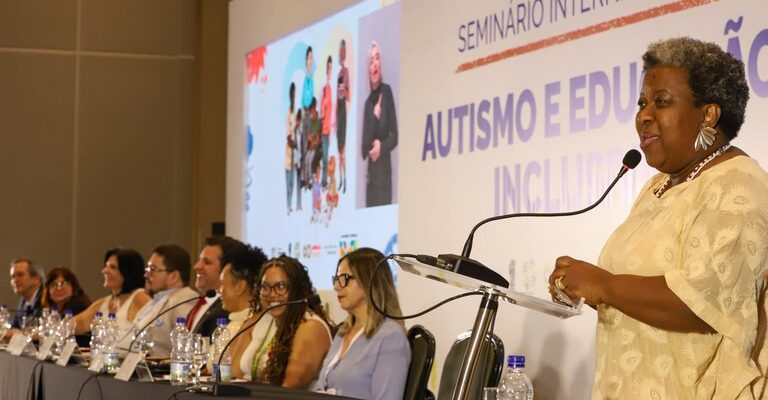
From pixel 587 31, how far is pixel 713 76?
195 centimetres

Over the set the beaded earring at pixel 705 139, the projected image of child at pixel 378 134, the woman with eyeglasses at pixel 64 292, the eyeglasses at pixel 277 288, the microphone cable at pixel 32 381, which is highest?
the projected image of child at pixel 378 134

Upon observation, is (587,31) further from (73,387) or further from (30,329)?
(30,329)

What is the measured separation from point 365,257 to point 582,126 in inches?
34.4

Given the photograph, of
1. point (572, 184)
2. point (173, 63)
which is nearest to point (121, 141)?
point (173, 63)

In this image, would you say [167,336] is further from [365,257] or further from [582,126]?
[582,126]

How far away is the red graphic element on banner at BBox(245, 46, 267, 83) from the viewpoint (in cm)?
702

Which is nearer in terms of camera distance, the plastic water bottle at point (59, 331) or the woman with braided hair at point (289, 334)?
the woman with braided hair at point (289, 334)

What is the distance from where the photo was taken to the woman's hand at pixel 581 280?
68.7 inches

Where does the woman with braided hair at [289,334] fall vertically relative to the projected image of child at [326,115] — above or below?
below

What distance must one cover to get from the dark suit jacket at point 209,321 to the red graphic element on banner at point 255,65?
7.49 feet

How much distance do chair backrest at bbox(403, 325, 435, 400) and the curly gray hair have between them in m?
1.70

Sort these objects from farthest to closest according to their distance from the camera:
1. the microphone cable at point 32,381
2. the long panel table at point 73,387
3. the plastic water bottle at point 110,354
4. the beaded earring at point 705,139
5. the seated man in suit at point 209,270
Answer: the seated man in suit at point 209,270 < the microphone cable at point 32,381 < the plastic water bottle at point 110,354 < the long panel table at point 73,387 < the beaded earring at point 705,139

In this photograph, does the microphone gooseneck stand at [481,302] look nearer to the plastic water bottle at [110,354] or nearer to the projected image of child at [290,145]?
the plastic water bottle at [110,354]

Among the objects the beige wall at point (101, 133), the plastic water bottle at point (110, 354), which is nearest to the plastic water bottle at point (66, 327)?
the plastic water bottle at point (110, 354)
